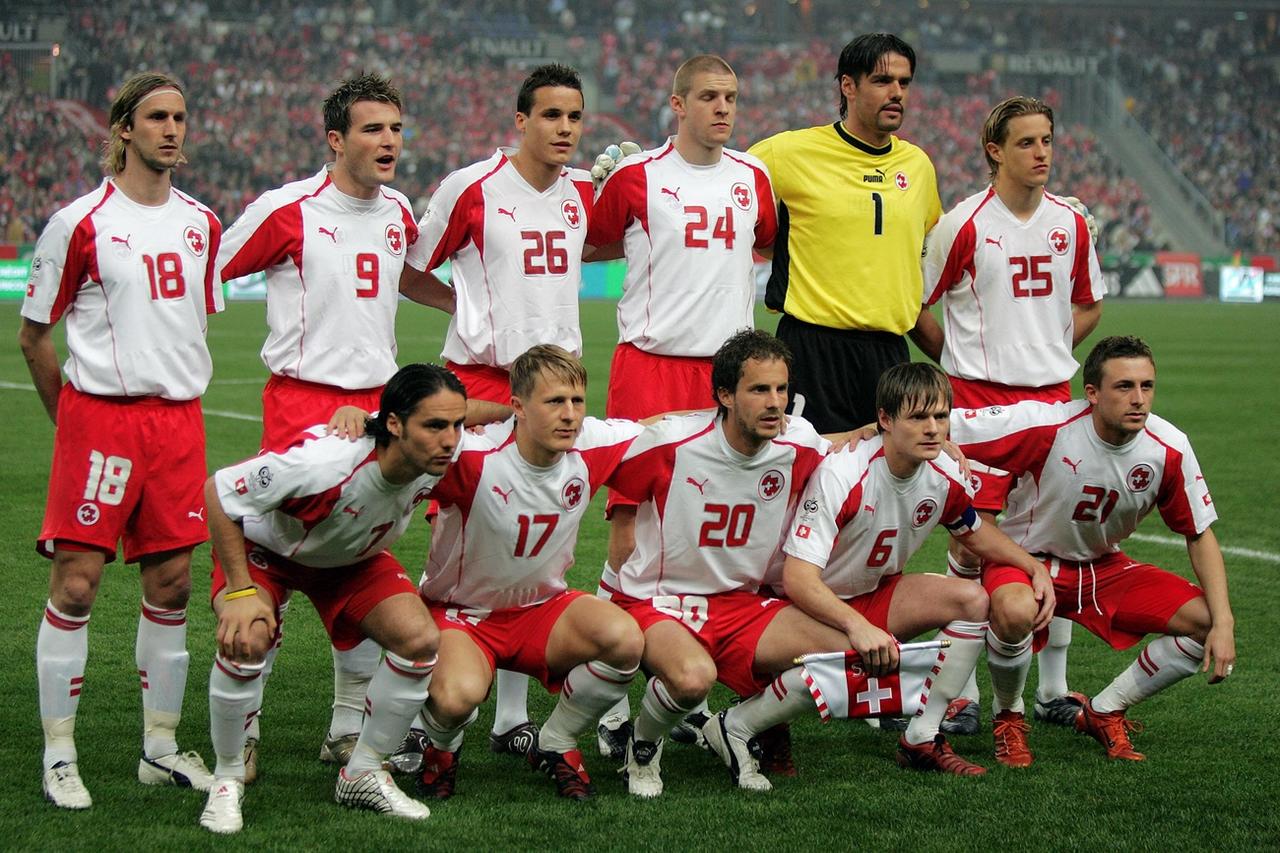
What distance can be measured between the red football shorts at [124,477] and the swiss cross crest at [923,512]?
2221 millimetres

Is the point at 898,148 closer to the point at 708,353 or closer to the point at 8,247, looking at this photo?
the point at 708,353

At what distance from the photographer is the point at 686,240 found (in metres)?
5.29

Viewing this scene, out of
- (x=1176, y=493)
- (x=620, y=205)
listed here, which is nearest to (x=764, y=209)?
(x=620, y=205)

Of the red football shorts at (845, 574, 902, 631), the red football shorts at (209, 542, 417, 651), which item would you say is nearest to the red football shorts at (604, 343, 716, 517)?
the red football shorts at (845, 574, 902, 631)

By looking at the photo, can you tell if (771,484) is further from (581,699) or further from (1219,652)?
(1219,652)

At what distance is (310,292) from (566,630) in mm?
1374

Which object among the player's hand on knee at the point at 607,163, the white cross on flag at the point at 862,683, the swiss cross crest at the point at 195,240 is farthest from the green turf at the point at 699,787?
the player's hand on knee at the point at 607,163

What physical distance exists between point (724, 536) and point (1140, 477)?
1.46 m

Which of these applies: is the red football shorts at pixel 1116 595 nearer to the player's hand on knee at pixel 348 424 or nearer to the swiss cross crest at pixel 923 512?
the swiss cross crest at pixel 923 512

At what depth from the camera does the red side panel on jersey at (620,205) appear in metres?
5.33

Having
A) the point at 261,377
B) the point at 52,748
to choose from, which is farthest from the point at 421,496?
the point at 261,377

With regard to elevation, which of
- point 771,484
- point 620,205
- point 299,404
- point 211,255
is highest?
point 620,205

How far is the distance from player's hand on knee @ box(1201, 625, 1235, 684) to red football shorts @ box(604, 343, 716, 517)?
1.84 m

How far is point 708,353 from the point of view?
→ 5309 millimetres
